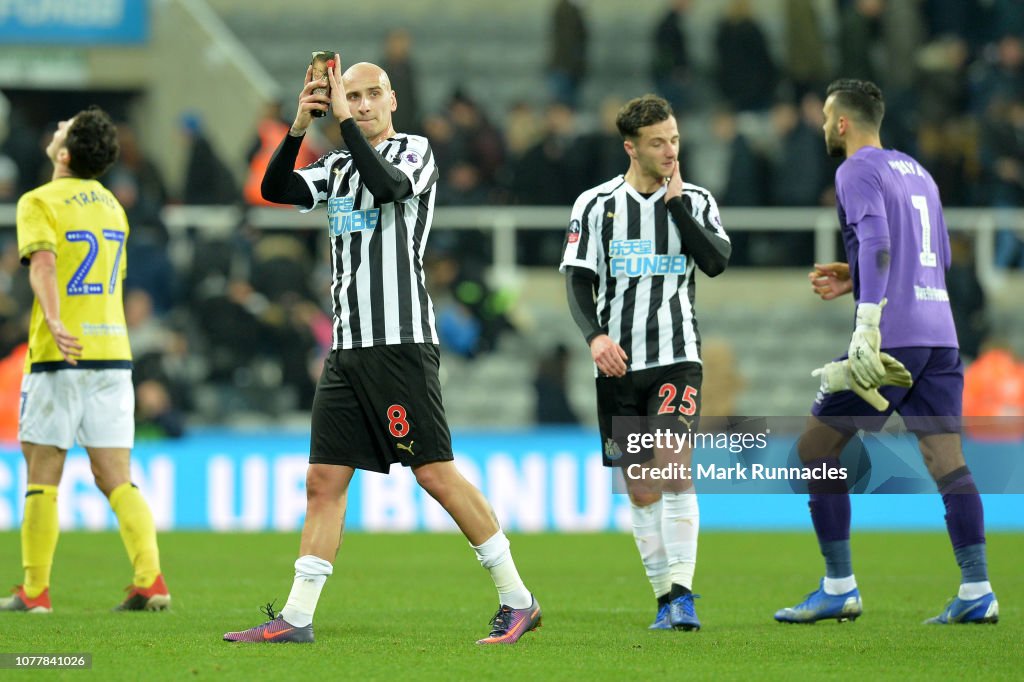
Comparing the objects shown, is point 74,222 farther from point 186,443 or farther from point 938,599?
point 186,443

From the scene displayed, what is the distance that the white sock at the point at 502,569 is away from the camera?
6512mm

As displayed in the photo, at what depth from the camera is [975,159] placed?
59.5 ft

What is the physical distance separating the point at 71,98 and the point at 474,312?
24.9 ft

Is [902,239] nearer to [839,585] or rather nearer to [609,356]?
[609,356]

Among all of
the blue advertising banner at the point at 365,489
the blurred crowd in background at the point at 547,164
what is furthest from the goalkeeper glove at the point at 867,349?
the blurred crowd in background at the point at 547,164

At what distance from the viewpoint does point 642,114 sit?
23.7 feet

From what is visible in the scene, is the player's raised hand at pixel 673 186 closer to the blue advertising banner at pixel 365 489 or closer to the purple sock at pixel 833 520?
the purple sock at pixel 833 520

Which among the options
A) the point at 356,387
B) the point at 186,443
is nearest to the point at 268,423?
the point at 186,443

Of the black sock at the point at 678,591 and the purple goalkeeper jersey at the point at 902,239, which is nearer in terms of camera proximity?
the black sock at the point at 678,591

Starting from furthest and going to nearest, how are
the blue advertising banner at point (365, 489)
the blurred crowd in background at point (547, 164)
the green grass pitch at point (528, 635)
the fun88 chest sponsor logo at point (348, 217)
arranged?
the blurred crowd in background at point (547, 164), the blue advertising banner at point (365, 489), the fun88 chest sponsor logo at point (348, 217), the green grass pitch at point (528, 635)

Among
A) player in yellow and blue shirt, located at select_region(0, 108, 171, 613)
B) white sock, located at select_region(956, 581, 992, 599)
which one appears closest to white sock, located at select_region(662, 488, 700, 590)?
white sock, located at select_region(956, 581, 992, 599)

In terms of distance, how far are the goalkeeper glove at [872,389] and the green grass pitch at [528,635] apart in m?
0.99

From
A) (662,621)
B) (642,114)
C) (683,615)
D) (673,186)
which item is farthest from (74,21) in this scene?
(683,615)

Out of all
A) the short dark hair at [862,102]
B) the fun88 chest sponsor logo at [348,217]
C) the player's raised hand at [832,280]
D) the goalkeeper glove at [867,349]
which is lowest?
the goalkeeper glove at [867,349]
